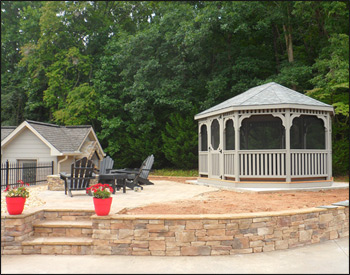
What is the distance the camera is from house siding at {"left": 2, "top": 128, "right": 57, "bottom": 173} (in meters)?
13.8

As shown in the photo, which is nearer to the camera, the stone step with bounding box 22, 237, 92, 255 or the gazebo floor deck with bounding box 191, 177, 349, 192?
the stone step with bounding box 22, 237, 92, 255

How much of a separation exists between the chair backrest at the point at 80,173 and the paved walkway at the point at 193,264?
4085 millimetres

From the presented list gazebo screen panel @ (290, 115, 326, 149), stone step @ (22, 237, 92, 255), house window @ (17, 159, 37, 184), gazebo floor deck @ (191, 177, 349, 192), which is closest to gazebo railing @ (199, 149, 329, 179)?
gazebo floor deck @ (191, 177, 349, 192)

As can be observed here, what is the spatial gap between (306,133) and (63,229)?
11408 mm

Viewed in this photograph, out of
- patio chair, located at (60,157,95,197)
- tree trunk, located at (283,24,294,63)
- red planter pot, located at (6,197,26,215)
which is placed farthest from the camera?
tree trunk, located at (283,24,294,63)

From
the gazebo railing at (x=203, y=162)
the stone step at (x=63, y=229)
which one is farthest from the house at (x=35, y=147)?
the stone step at (x=63, y=229)

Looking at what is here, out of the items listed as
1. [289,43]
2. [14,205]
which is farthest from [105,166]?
[289,43]

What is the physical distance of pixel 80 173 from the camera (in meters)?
9.66

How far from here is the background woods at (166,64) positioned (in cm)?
1766

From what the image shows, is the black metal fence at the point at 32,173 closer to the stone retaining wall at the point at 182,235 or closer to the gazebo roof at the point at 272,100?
the gazebo roof at the point at 272,100

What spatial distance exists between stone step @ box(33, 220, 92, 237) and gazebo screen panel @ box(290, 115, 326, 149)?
8.75 m

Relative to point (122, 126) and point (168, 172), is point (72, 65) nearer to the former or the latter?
point (122, 126)

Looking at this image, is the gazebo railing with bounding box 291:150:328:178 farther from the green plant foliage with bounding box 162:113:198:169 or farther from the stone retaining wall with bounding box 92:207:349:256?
the green plant foliage with bounding box 162:113:198:169

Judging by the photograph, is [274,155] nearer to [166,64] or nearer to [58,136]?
[58,136]
